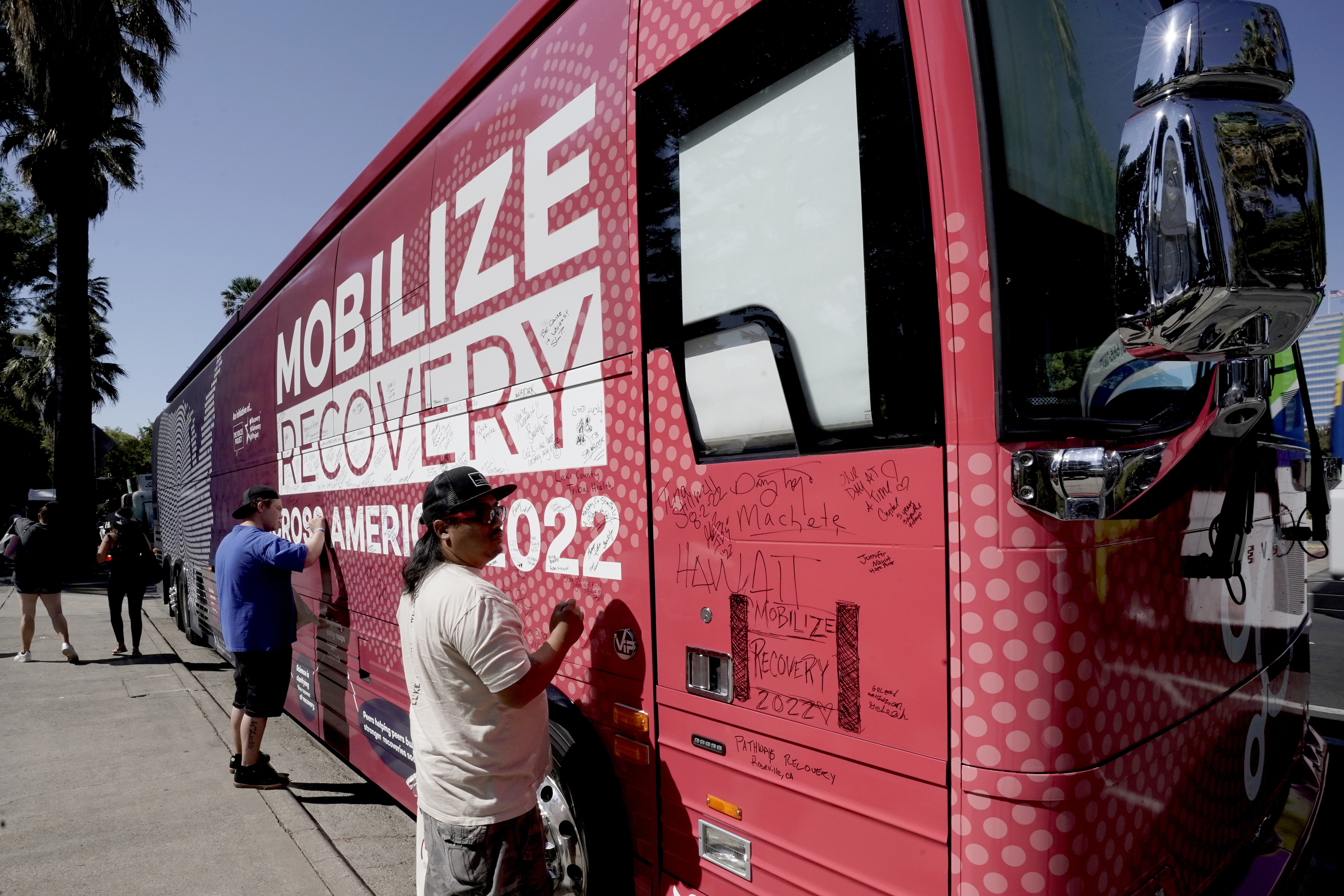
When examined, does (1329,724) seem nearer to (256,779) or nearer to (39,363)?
Result: (256,779)

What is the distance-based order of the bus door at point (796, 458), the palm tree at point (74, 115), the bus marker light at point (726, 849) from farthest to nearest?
the palm tree at point (74, 115), the bus marker light at point (726, 849), the bus door at point (796, 458)

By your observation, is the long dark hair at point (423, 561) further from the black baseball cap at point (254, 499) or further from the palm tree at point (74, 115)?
the palm tree at point (74, 115)

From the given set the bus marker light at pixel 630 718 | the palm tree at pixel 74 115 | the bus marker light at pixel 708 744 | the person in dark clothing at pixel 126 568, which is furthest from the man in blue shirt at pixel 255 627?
the palm tree at pixel 74 115

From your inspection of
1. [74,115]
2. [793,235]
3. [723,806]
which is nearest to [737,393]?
[793,235]

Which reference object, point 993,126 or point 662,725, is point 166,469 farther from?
point 993,126

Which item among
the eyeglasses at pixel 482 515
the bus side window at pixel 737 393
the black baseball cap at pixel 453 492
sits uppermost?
the bus side window at pixel 737 393

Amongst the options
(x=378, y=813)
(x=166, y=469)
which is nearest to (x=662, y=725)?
(x=378, y=813)

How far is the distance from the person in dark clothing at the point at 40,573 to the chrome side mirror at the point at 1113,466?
36.5 ft

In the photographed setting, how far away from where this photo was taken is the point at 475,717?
240 centimetres

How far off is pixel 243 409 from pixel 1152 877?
24.2 ft

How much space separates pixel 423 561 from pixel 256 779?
3726 mm

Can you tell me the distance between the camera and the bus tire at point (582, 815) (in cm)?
246

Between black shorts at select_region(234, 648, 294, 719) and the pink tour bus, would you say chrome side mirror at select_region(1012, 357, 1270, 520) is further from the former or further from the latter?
black shorts at select_region(234, 648, 294, 719)

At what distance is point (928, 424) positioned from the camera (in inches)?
62.0
